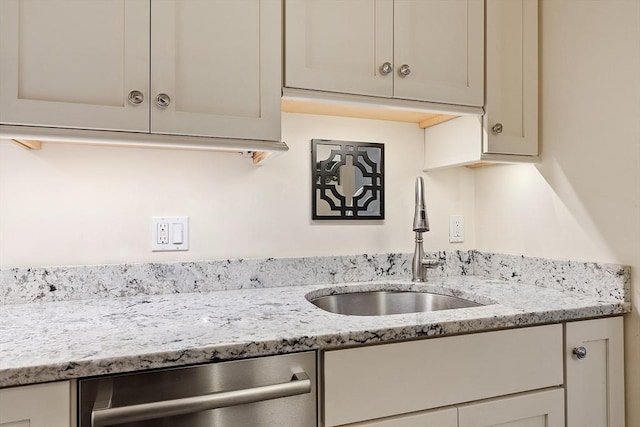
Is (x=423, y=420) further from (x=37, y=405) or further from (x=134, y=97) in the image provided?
(x=134, y=97)

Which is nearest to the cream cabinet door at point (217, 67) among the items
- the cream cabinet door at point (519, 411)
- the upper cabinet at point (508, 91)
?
the upper cabinet at point (508, 91)

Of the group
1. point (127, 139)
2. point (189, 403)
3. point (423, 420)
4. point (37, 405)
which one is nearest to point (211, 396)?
point (189, 403)

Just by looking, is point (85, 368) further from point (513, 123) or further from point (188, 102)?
point (513, 123)

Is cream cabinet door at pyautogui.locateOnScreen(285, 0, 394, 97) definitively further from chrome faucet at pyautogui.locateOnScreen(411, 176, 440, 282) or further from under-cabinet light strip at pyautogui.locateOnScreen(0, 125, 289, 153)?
chrome faucet at pyautogui.locateOnScreen(411, 176, 440, 282)

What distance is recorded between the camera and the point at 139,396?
2.60 feet

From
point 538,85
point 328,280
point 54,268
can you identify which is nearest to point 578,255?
point 538,85

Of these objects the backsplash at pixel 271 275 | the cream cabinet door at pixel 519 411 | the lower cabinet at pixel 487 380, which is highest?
the backsplash at pixel 271 275

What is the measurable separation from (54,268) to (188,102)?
676mm

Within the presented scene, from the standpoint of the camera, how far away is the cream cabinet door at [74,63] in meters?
0.99

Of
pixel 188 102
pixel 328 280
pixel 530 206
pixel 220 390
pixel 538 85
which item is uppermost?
pixel 538 85

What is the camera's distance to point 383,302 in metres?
1.56

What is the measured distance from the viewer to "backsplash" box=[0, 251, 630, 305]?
1236mm

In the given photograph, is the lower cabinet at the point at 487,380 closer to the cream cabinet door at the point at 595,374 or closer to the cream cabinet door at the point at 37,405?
the cream cabinet door at the point at 595,374

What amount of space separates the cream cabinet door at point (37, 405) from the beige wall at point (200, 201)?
65cm
